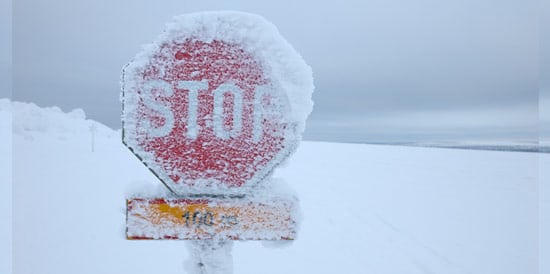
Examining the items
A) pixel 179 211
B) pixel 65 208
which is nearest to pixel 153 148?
pixel 179 211

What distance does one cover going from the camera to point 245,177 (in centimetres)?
123

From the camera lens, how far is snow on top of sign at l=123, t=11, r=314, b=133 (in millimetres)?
1206

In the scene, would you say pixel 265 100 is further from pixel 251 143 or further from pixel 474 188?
pixel 474 188

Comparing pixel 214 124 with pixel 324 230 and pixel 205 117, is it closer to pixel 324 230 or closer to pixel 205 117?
pixel 205 117

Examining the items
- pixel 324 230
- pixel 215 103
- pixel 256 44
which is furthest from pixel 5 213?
pixel 256 44

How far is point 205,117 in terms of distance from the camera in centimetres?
119

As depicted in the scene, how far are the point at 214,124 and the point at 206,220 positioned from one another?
32 cm

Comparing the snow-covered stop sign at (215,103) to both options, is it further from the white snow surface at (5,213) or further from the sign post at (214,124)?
the white snow surface at (5,213)

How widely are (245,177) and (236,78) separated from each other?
337 mm

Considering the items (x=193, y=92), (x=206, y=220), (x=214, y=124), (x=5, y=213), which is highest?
(x=193, y=92)

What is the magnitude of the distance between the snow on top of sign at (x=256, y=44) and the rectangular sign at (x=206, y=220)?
0.32 metres

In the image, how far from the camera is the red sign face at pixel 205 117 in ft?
3.90

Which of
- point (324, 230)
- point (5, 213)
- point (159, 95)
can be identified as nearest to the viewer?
point (159, 95)

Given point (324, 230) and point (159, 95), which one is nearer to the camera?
point (159, 95)
